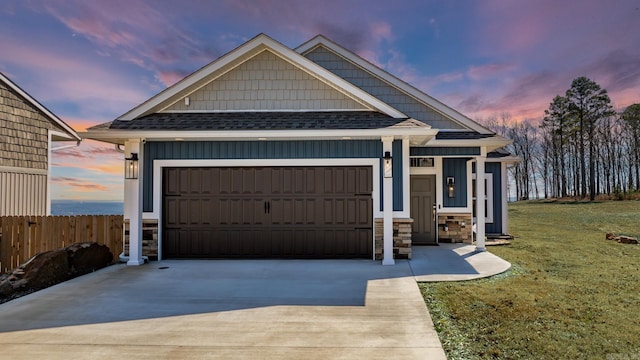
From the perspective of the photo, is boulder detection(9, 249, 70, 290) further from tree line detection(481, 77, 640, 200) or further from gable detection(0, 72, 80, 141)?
tree line detection(481, 77, 640, 200)

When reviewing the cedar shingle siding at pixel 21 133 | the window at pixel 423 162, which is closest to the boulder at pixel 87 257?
the cedar shingle siding at pixel 21 133

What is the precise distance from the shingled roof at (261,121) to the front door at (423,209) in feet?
10.7

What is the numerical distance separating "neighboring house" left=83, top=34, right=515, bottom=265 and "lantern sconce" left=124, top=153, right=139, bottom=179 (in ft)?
0.31

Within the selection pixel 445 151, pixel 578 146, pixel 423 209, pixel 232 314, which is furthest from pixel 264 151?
pixel 578 146

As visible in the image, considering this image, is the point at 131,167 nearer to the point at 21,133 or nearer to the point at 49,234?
the point at 49,234

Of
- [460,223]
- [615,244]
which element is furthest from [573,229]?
[460,223]

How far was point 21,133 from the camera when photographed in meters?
11.6

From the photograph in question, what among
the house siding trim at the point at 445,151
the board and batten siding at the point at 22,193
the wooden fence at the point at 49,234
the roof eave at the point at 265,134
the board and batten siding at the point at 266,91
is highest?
the board and batten siding at the point at 266,91

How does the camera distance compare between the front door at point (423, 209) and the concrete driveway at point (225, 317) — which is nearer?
the concrete driveway at point (225, 317)

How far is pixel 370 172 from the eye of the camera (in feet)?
27.0

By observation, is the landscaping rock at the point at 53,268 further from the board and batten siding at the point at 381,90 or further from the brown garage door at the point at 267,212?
the board and batten siding at the point at 381,90

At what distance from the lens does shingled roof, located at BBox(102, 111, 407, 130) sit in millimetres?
7746

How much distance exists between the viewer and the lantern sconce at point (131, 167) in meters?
8.04

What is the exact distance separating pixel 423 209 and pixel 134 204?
7.06 metres
